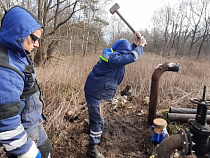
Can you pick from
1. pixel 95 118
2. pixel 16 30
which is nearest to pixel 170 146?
pixel 95 118

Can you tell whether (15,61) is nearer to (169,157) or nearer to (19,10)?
(19,10)

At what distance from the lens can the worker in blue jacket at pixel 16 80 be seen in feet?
3.05

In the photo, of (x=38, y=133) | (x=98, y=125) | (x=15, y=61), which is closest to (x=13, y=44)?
(x=15, y=61)

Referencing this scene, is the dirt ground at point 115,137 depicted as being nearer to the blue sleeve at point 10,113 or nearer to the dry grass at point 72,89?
the dry grass at point 72,89

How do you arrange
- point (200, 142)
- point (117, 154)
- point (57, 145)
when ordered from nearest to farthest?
point (200, 142)
point (117, 154)
point (57, 145)

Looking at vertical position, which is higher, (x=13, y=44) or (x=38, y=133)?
(x=13, y=44)

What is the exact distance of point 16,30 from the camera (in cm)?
102

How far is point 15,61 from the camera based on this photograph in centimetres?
107

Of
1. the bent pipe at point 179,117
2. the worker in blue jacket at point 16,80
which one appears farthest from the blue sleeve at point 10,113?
the bent pipe at point 179,117

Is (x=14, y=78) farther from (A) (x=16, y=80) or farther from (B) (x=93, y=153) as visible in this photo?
(B) (x=93, y=153)

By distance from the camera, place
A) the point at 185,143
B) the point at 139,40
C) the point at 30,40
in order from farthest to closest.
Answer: the point at 139,40
the point at 185,143
the point at 30,40

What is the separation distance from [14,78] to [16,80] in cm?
2

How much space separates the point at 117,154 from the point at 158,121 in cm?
84

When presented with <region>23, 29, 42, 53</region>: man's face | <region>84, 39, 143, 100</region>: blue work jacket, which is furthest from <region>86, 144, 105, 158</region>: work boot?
<region>23, 29, 42, 53</region>: man's face
